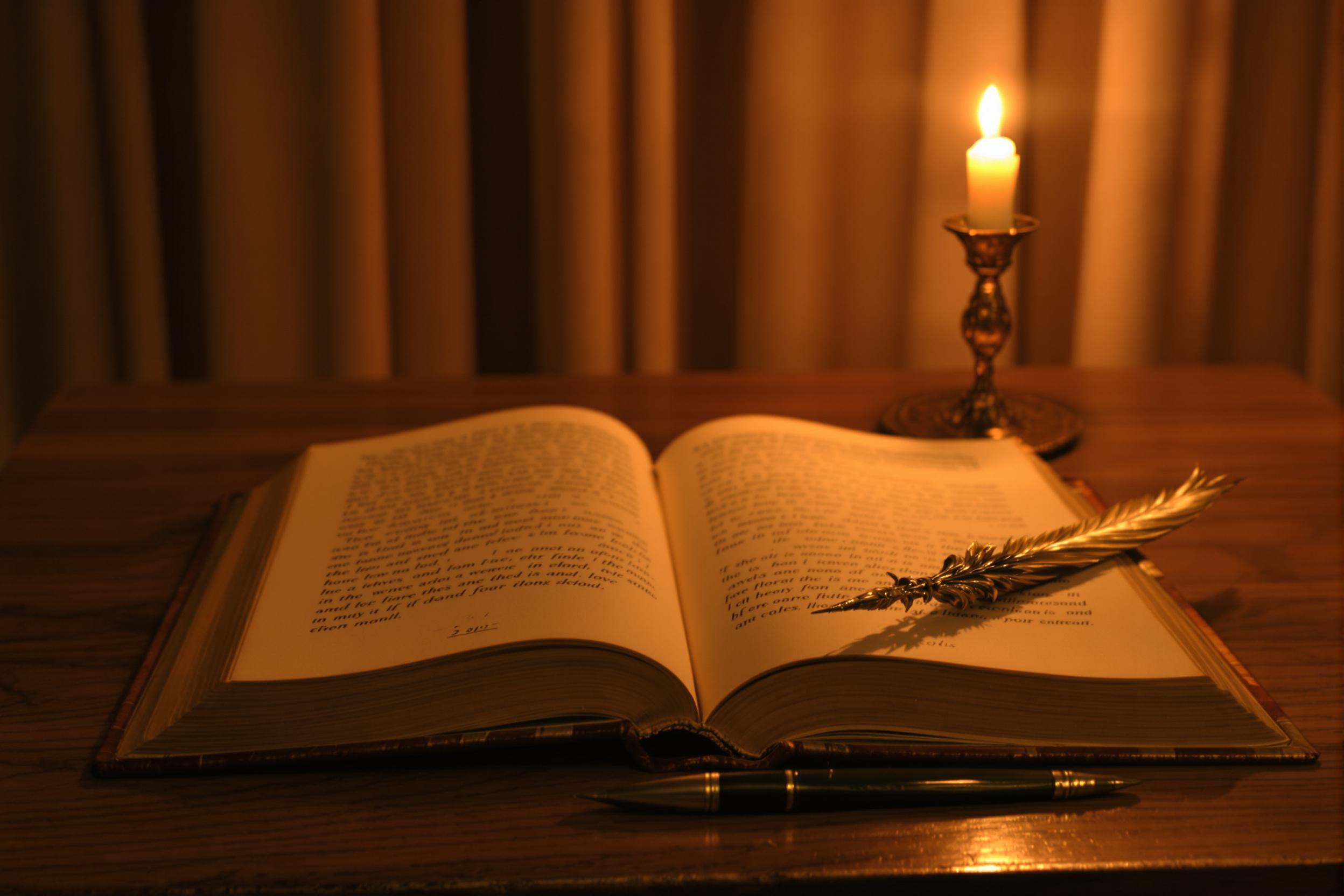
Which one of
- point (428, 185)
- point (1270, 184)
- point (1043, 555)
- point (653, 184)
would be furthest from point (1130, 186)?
point (1043, 555)

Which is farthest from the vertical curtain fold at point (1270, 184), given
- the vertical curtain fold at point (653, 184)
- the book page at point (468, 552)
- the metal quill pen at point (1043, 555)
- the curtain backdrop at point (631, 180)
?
the book page at point (468, 552)

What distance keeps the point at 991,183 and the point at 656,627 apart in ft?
1.52

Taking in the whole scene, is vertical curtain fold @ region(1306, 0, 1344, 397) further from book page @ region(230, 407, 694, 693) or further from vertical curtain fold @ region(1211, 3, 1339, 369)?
book page @ region(230, 407, 694, 693)

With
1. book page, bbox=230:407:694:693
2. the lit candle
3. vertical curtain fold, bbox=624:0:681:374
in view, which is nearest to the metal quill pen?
book page, bbox=230:407:694:693

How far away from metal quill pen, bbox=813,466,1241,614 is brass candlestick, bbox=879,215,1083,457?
0.61ft

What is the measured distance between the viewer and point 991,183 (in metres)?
0.86

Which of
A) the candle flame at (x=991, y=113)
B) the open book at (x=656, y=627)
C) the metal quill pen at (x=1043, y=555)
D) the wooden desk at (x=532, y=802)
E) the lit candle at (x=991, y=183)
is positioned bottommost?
the wooden desk at (x=532, y=802)

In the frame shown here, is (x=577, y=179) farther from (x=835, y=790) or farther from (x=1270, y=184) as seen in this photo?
(x=835, y=790)

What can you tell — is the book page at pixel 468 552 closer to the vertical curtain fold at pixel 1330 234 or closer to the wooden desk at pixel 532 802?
the wooden desk at pixel 532 802

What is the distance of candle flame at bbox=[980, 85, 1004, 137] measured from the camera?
92cm

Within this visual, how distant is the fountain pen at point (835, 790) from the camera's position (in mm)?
498

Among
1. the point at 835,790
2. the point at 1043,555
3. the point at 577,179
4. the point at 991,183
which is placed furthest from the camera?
the point at 577,179

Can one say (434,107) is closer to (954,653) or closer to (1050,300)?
(1050,300)

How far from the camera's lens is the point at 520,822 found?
502mm
